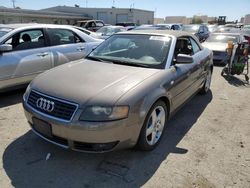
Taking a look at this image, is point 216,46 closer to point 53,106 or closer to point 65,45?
point 65,45

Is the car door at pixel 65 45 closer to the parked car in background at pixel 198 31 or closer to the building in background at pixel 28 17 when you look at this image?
the parked car in background at pixel 198 31

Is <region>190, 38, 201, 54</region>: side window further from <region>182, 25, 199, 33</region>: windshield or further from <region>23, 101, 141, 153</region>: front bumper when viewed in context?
<region>182, 25, 199, 33</region>: windshield

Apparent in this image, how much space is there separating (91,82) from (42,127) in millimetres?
799

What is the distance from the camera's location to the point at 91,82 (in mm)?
3250

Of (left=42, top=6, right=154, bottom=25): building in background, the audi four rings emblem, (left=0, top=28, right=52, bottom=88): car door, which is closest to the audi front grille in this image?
the audi four rings emblem

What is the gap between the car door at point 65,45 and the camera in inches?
235

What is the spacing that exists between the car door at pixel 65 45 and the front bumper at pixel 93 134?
10.4 feet

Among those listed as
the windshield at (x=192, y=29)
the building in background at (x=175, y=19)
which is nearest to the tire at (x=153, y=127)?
the windshield at (x=192, y=29)

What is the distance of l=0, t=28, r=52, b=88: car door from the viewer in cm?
513

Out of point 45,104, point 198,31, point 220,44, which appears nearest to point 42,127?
point 45,104

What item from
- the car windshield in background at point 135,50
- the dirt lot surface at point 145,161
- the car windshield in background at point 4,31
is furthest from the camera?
the car windshield in background at point 4,31

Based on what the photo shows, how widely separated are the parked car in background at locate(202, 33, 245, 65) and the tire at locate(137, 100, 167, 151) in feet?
25.3

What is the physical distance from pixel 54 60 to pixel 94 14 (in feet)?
155

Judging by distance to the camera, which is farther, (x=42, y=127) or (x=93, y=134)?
(x=42, y=127)
